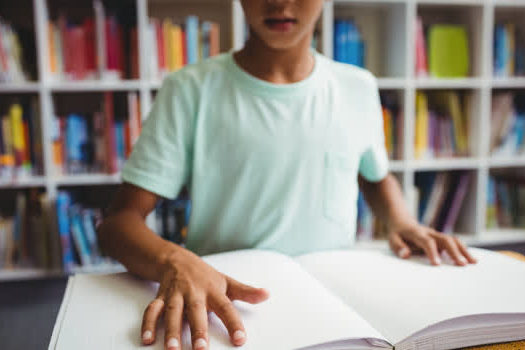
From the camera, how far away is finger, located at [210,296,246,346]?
0.48 m

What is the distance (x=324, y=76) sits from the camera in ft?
3.32

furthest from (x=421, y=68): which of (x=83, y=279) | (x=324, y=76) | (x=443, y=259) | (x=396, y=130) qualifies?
(x=83, y=279)

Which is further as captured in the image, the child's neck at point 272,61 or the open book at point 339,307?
the child's neck at point 272,61

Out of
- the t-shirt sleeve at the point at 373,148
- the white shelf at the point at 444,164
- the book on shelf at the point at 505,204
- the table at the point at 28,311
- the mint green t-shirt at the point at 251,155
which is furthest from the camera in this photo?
the book on shelf at the point at 505,204

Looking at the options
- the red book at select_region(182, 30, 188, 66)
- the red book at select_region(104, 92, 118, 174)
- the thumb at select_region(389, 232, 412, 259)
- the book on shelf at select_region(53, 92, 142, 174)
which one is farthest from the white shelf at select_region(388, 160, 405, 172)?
the thumb at select_region(389, 232, 412, 259)

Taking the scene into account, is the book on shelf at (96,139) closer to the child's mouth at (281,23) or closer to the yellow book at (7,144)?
the yellow book at (7,144)

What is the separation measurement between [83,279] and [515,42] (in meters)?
2.79

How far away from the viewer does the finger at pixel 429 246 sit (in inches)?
29.8

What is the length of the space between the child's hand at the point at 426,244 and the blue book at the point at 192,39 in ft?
5.38

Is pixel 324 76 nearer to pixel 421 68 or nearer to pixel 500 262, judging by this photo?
pixel 500 262

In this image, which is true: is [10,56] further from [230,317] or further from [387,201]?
[230,317]

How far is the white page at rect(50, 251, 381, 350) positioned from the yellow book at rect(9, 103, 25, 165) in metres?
1.80

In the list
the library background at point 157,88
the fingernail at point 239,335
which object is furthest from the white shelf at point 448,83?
the fingernail at point 239,335

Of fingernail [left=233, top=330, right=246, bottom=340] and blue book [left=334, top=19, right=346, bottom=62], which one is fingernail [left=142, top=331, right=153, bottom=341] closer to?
fingernail [left=233, top=330, right=246, bottom=340]
